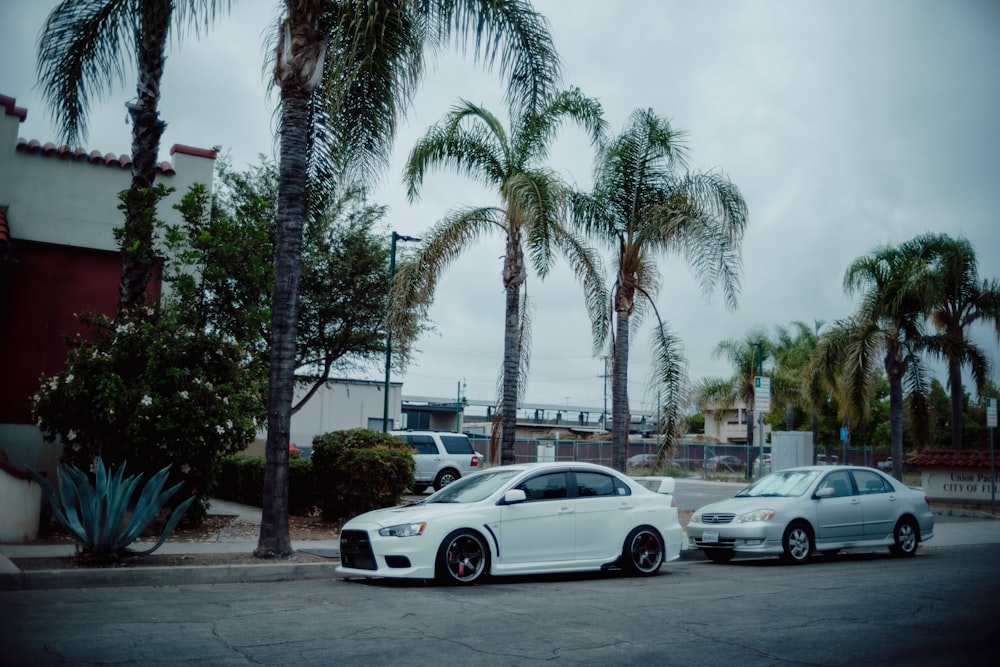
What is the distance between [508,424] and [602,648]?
1066 centimetres

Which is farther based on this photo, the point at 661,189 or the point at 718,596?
the point at 661,189

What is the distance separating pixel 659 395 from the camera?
19.2 meters

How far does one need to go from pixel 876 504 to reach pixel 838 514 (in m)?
0.93

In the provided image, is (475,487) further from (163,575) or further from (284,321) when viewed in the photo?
(163,575)

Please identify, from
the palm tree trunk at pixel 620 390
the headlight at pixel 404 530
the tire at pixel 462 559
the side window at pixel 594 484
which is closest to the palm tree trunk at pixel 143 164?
the headlight at pixel 404 530

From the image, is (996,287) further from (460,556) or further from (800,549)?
(460,556)

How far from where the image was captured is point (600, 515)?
453 inches

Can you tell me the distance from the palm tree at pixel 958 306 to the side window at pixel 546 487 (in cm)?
1581

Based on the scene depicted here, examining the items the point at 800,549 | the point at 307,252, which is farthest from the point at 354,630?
the point at 307,252

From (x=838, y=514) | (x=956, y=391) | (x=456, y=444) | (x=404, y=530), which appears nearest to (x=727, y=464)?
A: (x=956, y=391)

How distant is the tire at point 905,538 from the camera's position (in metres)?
14.6

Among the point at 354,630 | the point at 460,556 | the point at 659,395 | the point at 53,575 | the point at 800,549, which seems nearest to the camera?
the point at 354,630

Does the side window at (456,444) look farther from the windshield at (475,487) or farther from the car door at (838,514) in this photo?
the windshield at (475,487)

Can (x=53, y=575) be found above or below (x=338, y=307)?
below
